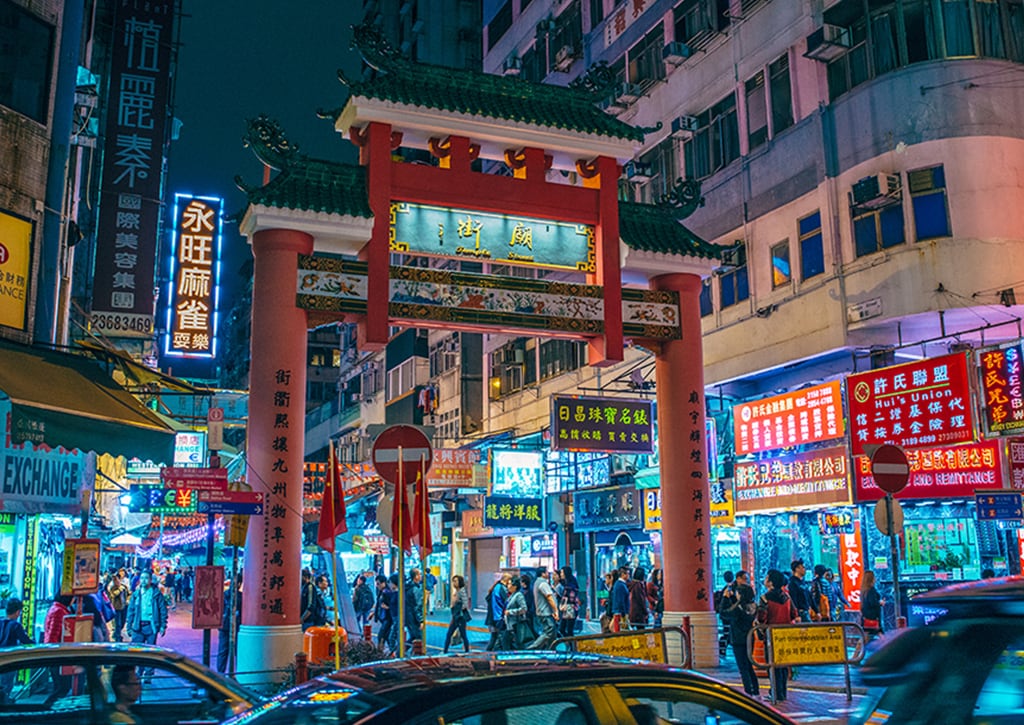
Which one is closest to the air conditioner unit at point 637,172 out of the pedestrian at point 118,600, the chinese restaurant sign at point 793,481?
the chinese restaurant sign at point 793,481

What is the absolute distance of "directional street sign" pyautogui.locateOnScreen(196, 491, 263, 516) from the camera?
1411 cm

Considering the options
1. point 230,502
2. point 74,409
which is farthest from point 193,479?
point 74,409

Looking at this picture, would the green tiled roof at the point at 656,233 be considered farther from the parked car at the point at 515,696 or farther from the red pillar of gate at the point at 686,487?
the parked car at the point at 515,696

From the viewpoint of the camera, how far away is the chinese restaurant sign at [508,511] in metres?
29.4

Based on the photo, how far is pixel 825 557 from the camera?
22391 mm

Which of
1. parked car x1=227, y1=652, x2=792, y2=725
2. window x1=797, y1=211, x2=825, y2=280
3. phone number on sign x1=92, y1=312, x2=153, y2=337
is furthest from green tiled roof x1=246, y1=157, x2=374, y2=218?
parked car x1=227, y1=652, x2=792, y2=725

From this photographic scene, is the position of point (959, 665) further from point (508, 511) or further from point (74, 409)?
point (508, 511)

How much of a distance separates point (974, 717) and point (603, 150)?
1545 cm

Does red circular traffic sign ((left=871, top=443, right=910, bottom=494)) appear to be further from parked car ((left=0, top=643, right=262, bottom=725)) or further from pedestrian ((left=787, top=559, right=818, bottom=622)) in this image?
parked car ((left=0, top=643, right=262, bottom=725))

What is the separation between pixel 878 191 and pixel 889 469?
8.05m

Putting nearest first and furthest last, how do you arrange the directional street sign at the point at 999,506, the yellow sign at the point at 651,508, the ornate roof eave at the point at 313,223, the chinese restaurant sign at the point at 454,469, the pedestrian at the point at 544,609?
the ornate roof eave at the point at 313,223 → the directional street sign at the point at 999,506 → the pedestrian at the point at 544,609 → the yellow sign at the point at 651,508 → the chinese restaurant sign at the point at 454,469

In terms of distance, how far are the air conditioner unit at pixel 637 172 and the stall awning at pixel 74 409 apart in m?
17.6

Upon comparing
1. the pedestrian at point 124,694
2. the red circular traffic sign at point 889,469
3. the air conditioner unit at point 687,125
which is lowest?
the pedestrian at point 124,694

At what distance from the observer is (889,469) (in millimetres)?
13531
